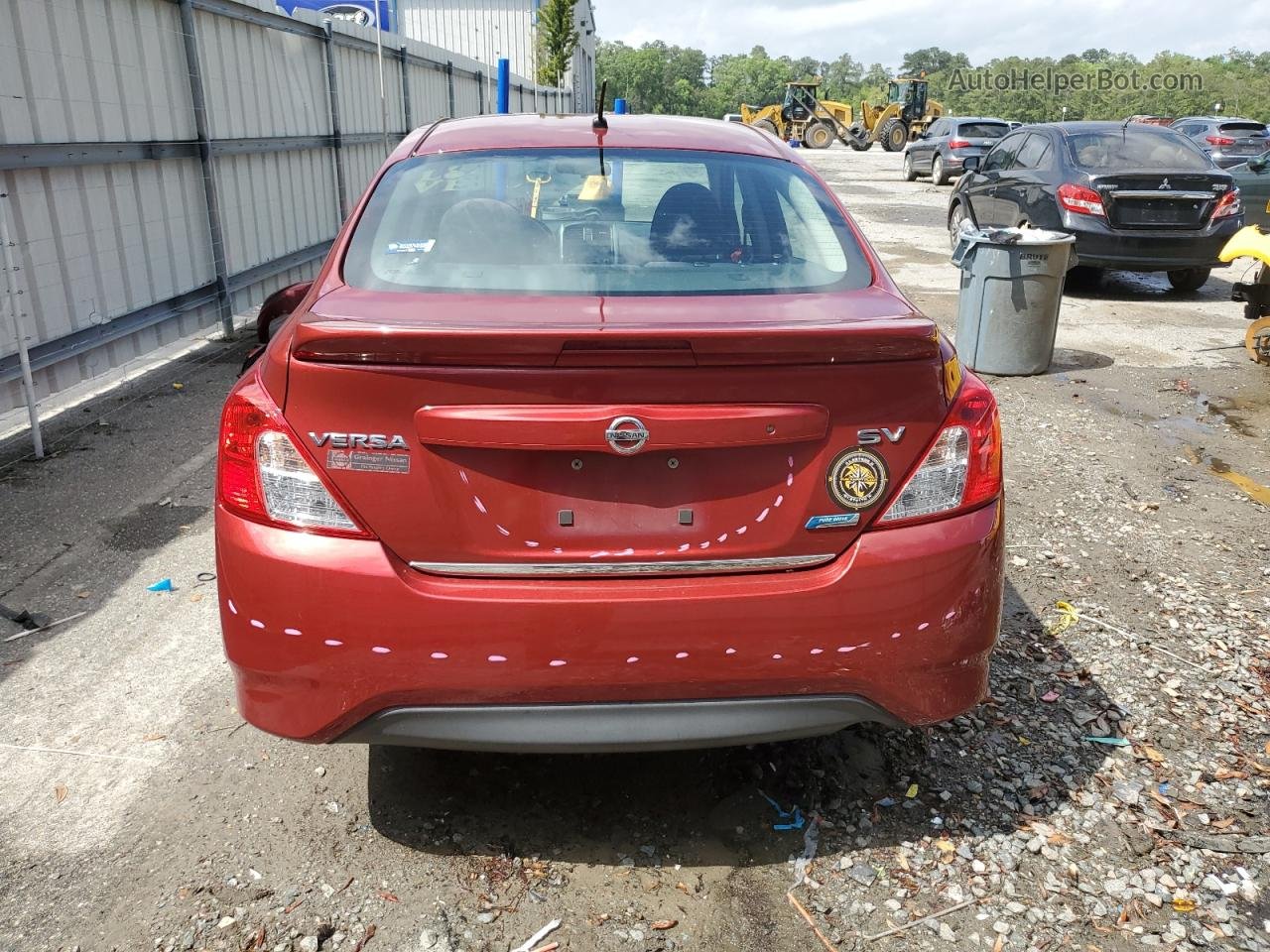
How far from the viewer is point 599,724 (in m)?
2.41

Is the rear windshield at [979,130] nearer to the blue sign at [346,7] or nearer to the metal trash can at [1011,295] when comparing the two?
the blue sign at [346,7]

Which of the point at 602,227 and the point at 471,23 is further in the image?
Answer: the point at 471,23

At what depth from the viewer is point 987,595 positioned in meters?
2.55

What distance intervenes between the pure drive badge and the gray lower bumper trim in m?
0.46

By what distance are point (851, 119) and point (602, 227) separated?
168 feet

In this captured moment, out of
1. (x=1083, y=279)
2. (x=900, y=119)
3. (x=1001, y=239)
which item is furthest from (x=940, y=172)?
(x=900, y=119)

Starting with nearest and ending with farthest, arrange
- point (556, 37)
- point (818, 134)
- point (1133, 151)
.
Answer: point (1133, 151) → point (556, 37) → point (818, 134)

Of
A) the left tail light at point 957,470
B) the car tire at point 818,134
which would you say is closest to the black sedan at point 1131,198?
the left tail light at point 957,470

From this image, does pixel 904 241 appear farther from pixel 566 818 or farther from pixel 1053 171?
pixel 566 818

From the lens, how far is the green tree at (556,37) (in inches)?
1382

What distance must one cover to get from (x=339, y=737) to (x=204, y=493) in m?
3.23

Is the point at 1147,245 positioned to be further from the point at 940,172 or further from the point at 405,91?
the point at 940,172

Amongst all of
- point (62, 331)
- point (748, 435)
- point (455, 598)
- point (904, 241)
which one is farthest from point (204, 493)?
point (904, 241)

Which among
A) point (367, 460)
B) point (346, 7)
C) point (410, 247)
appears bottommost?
point (367, 460)
